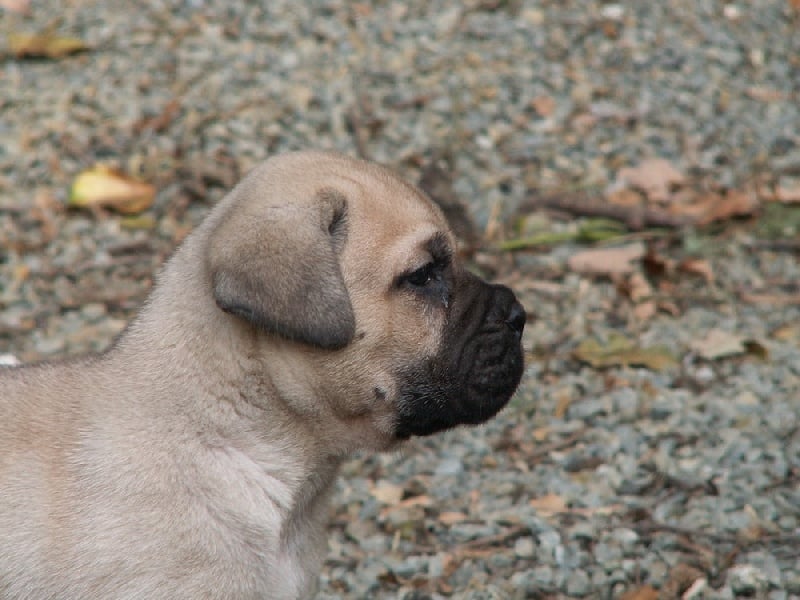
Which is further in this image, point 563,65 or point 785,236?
point 563,65

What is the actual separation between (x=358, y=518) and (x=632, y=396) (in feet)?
6.10

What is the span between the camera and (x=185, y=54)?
10109 mm

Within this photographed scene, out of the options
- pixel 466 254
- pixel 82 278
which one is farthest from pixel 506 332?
pixel 82 278

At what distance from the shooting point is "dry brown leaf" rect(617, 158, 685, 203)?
9102mm

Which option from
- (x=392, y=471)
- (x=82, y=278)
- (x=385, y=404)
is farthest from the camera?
(x=82, y=278)

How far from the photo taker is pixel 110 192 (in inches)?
344

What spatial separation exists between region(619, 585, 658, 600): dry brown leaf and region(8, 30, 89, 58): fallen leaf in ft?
22.6

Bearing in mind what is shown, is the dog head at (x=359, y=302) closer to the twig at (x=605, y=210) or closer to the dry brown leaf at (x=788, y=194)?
the twig at (x=605, y=210)

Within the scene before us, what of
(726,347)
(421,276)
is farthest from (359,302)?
(726,347)

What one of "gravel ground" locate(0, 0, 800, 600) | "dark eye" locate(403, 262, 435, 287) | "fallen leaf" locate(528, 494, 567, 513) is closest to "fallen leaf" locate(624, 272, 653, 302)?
"gravel ground" locate(0, 0, 800, 600)

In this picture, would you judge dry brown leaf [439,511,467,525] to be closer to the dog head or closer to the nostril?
the dog head

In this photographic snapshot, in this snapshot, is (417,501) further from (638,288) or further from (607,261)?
(607,261)

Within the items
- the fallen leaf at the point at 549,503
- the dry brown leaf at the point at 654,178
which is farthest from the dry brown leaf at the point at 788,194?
the fallen leaf at the point at 549,503

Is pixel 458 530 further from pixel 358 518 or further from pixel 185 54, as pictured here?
pixel 185 54
